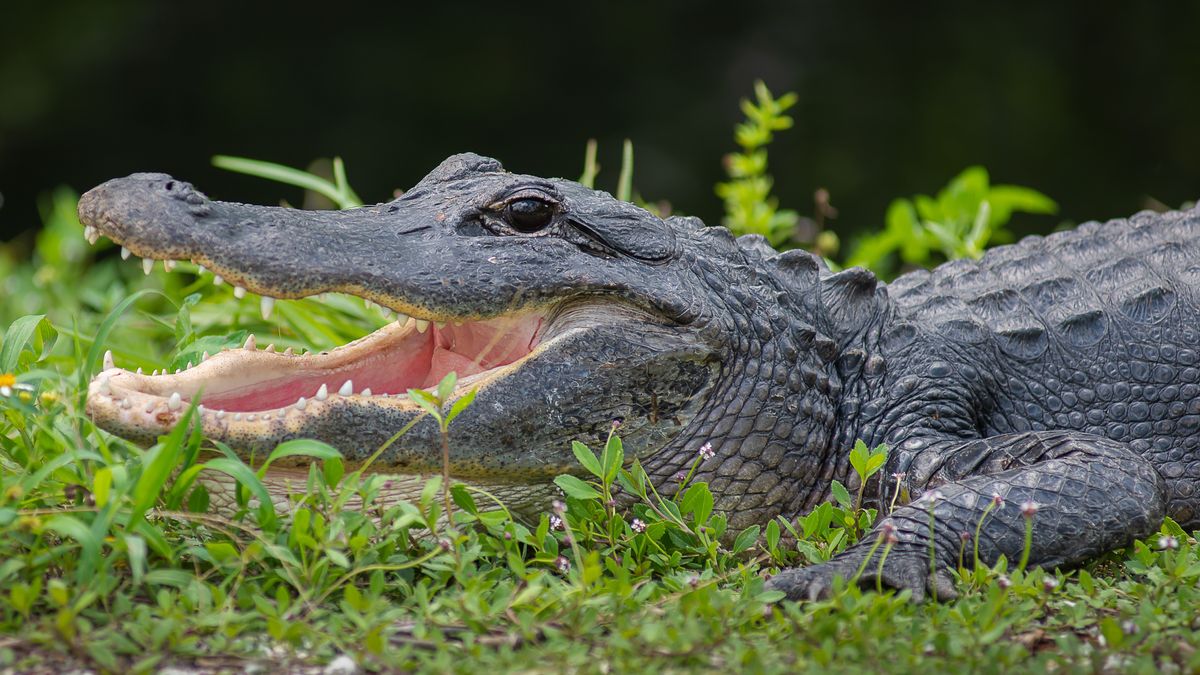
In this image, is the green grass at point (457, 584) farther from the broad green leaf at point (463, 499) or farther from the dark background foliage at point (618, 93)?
the dark background foliage at point (618, 93)

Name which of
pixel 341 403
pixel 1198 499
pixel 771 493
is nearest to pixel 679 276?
pixel 771 493

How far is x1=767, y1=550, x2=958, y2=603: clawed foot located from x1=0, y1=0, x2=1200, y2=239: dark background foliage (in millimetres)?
7386

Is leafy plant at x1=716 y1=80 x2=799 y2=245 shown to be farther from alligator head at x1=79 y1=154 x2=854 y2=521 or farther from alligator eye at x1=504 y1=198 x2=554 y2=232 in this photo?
alligator eye at x1=504 y1=198 x2=554 y2=232

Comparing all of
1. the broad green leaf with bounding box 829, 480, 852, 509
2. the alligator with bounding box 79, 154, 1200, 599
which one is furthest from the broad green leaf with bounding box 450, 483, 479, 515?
the broad green leaf with bounding box 829, 480, 852, 509

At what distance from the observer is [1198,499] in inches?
151

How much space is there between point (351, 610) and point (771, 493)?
4.63ft

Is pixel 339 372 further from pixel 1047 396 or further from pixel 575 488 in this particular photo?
pixel 1047 396

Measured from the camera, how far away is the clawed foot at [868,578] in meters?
2.94

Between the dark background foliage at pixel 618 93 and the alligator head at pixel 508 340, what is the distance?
655 centimetres

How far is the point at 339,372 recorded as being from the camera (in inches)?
144

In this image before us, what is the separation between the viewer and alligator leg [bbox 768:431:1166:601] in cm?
304

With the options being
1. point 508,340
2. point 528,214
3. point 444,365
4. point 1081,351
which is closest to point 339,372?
point 444,365

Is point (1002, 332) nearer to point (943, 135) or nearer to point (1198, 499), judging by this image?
point (1198, 499)

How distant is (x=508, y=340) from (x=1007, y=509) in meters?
1.43
